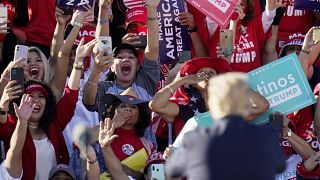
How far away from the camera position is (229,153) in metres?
4.98

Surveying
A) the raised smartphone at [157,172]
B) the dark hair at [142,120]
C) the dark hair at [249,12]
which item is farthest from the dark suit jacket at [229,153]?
the dark hair at [249,12]

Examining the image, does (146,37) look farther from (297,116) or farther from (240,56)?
(297,116)

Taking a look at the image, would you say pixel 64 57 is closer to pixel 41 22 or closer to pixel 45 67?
pixel 45 67

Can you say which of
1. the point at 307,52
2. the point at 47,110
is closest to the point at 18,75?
the point at 47,110

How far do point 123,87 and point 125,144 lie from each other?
78 cm

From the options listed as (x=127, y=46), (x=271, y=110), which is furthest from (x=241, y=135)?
(x=127, y=46)

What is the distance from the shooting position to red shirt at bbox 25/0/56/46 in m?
9.53

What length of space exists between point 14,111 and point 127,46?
131cm

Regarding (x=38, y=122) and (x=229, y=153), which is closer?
(x=229, y=153)

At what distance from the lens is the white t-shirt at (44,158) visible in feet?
25.8

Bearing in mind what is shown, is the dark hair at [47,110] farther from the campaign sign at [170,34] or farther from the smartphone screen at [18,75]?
the campaign sign at [170,34]

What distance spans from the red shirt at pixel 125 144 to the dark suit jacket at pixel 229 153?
117 inches

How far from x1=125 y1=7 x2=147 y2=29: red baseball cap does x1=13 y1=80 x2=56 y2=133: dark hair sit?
185cm

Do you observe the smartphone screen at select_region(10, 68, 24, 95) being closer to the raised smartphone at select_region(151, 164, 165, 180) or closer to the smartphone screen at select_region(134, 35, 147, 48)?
the raised smartphone at select_region(151, 164, 165, 180)
